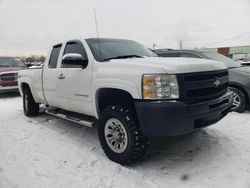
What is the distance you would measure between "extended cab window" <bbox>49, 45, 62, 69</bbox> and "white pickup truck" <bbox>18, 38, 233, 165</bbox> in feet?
1.65

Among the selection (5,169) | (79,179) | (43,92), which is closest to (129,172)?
(79,179)

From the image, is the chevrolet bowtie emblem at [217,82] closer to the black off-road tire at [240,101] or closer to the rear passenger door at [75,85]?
the rear passenger door at [75,85]

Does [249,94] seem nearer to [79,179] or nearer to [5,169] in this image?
[79,179]

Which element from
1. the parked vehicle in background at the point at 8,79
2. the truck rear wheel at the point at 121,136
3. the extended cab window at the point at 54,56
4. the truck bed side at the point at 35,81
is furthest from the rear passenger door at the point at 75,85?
the parked vehicle in background at the point at 8,79

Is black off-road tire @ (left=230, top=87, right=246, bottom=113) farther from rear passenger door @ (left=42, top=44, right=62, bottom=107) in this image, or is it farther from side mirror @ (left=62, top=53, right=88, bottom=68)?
rear passenger door @ (left=42, top=44, right=62, bottom=107)

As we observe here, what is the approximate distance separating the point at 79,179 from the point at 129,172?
25.3 inches

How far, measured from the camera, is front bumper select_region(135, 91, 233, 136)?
3076 millimetres

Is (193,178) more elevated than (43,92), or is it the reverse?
(43,92)

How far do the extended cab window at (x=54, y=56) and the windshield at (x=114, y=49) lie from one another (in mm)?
1077

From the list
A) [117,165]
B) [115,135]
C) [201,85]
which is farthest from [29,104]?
[201,85]

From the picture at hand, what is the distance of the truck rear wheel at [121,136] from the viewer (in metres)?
3.39

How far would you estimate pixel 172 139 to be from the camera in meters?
4.59

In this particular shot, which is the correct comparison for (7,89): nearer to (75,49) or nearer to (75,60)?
(75,49)

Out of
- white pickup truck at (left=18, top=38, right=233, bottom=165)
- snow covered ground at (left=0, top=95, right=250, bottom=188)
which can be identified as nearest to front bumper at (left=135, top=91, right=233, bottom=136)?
white pickup truck at (left=18, top=38, right=233, bottom=165)
